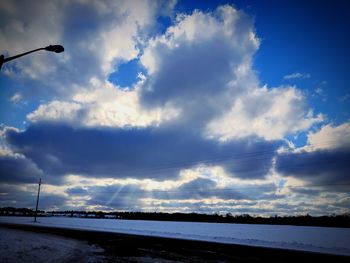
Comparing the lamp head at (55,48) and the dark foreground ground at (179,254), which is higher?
the lamp head at (55,48)

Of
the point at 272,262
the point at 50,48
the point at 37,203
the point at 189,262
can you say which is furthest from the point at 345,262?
the point at 37,203

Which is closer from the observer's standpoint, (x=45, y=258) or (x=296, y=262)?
(x=45, y=258)

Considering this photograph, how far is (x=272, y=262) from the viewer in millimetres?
23109

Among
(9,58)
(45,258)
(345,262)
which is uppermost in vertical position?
(9,58)

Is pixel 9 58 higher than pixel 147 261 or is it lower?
higher

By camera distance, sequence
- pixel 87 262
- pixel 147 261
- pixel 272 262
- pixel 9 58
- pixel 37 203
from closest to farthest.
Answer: pixel 9 58
pixel 87 262
pixel 147 261
pixel 272 262
pixel 37 203

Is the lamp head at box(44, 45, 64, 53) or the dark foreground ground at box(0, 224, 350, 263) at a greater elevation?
the lamp head at box(44, 45, 64, 53)

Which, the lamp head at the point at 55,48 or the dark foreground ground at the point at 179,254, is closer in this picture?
the lamp head at the point at 55,48

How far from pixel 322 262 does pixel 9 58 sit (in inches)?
1144

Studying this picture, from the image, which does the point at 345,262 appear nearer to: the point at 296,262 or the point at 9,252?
the point at 296,262

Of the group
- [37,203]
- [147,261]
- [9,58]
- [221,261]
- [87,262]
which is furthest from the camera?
[37,203]

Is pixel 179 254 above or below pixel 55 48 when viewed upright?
below

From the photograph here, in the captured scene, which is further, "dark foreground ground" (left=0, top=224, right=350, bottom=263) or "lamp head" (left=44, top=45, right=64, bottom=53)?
"dark foreground ground" (left=0, top=224, right=350, bottom=263)

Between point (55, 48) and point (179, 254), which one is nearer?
point (55, 48)
